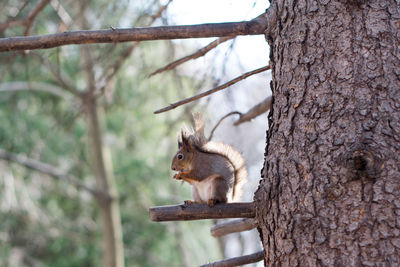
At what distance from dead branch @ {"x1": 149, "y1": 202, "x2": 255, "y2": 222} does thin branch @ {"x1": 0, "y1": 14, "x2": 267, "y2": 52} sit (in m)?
0.60

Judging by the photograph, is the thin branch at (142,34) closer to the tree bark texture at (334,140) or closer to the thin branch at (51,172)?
the tree bark texture at (334,140)

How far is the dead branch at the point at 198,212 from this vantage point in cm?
179

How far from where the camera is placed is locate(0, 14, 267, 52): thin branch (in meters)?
1.88

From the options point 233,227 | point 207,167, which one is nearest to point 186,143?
point 207,167

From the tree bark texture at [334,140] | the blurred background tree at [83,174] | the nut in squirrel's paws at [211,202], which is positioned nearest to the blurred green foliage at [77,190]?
the blurred background tree at [83,174]

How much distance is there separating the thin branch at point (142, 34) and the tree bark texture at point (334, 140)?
16cm

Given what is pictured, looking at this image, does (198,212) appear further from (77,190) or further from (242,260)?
(77,190)

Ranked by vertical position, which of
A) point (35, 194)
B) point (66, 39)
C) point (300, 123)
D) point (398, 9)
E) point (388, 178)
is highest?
point (35, 194)

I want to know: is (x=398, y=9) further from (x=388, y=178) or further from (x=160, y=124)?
(x=160, y=124)

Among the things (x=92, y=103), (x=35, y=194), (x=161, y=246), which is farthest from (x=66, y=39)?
(x=161, y=246)

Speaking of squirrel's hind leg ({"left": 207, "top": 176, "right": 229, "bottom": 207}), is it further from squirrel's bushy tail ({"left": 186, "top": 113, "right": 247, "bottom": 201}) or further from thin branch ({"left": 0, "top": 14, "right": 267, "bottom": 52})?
thin branch ({"left": 0, "top": 14, "right": 267, "bottom": 52})

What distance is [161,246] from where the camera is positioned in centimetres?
1012

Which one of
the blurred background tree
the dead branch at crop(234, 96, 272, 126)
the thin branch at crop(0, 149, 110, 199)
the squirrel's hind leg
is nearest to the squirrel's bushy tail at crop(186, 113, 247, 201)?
the squirrel's hind leg

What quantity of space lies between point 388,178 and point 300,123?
321mm
